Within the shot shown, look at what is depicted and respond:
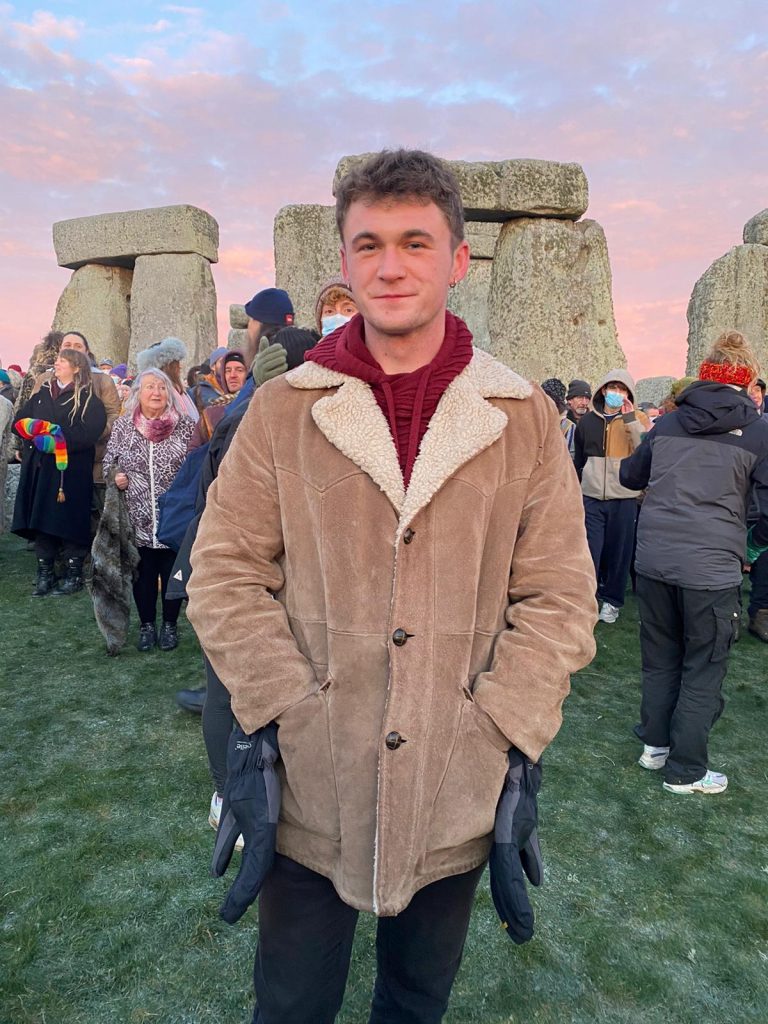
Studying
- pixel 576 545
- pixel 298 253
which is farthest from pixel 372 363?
pixel 298 253

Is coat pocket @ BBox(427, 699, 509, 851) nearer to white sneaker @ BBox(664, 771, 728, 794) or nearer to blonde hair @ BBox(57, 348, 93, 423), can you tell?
white sneaker @ BBox(664, 771, 728, 794)

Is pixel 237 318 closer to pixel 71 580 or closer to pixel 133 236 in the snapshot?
pixel 133 236

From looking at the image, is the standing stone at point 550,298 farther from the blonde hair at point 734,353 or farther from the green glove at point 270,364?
the green glove at point 270,364

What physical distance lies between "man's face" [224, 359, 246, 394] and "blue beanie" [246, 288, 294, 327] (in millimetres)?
2147

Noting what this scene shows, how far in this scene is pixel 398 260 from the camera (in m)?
1.21

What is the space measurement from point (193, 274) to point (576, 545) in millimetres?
10032

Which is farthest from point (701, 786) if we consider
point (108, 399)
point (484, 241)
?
point (484, 241)

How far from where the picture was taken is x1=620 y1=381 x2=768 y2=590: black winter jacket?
2982 millimetres

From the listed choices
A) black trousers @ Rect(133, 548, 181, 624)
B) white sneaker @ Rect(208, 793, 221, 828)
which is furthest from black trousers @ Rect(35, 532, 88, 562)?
white sneaker @ Rect(208, 793, 221, 828)

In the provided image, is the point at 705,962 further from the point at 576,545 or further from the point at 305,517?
the point at 305,517

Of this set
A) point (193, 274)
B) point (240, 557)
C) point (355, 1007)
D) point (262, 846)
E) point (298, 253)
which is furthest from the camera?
point (193, 274)

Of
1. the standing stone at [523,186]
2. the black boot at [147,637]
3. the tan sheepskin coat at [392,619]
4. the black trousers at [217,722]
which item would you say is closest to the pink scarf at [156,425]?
the black boot at [147,637]

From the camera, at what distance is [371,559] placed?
1238mm

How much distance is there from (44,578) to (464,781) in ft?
17.8
